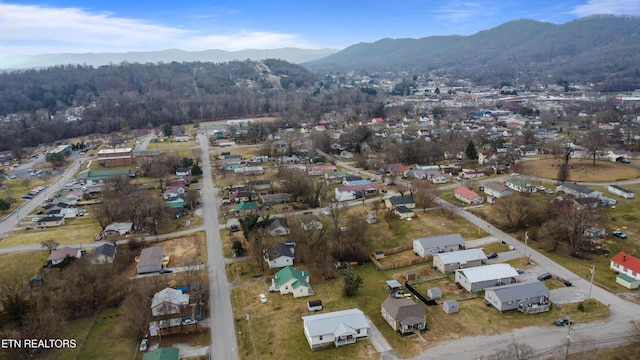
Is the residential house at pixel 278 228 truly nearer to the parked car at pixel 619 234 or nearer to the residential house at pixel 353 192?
the residential house at pixel 353 192

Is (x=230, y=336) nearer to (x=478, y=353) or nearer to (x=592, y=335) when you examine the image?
(x=478, y=353)

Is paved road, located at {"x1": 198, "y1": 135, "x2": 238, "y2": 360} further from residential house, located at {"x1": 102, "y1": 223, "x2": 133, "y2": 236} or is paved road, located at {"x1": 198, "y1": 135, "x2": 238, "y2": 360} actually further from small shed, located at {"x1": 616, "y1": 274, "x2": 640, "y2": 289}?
small shed, located at {"x1": 616, "y1": 274, "x2": 640, "y2": 289}

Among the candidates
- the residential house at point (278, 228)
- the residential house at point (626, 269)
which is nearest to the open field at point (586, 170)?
the residential house at point (626, 269)

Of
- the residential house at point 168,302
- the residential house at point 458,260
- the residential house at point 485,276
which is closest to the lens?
the residential house at point 168,302

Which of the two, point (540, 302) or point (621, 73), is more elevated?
point (621, 73)

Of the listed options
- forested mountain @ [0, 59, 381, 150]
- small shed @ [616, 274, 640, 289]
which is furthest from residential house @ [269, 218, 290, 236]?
forested mountain @ [0, 59, 381, 150]

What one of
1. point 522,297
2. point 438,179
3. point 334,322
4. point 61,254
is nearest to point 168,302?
point 334,322

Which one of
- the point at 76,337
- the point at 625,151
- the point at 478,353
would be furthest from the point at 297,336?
the point at 625,151
